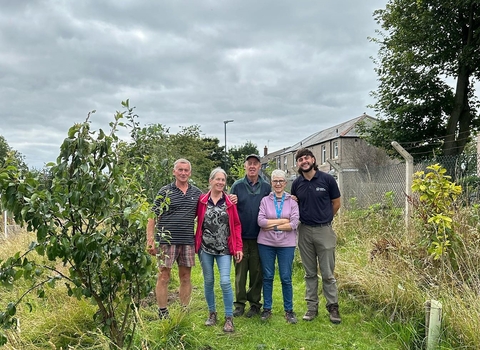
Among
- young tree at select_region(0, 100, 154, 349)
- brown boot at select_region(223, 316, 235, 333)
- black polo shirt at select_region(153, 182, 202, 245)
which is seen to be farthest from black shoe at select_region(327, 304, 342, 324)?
young tree at select_region(0, 100, 154, 349)

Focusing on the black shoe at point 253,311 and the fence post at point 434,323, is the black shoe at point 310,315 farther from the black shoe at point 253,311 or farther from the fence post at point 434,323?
the fence post at point 434,323

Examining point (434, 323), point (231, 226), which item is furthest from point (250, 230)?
point (434, 323)

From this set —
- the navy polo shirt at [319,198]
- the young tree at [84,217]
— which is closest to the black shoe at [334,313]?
the navy polo shirt at [319,198]

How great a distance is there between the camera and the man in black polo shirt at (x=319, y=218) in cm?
443

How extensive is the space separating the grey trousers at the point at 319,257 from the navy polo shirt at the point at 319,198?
0.11 meters

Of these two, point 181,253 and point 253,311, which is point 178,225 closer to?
point 181,253

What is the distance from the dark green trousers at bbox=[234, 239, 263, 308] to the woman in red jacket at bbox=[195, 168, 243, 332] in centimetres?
43

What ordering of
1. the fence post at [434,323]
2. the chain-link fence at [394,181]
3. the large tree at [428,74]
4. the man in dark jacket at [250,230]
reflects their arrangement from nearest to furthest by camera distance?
1. the fence post at [434,323]
2. the man in dark jacket at [250,230]
3. the chain-link fence at [394,181]
4. the large tree at [428,74]

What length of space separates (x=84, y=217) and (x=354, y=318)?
10.7 feet

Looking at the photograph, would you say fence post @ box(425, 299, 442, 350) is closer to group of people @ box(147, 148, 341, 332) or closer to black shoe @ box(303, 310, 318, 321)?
group of people @ box(147, 148, 341, 332)

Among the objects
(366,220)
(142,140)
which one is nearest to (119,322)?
(142,140)

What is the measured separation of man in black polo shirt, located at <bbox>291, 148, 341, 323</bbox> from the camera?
443 centimetres

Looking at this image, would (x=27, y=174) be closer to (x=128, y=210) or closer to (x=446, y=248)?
(x=128, y=210)

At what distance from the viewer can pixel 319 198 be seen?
175 inches
